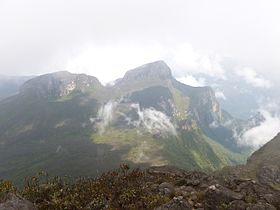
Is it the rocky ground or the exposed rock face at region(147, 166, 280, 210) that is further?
the rocky ground

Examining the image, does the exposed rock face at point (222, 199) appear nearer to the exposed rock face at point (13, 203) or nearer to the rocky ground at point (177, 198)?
the rocky ground at point (177, 198)

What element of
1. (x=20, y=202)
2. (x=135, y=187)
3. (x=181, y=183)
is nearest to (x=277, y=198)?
(x=181, y=183)

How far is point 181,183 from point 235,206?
200 ft

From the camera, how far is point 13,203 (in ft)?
501

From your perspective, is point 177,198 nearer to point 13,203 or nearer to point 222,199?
point 222,199

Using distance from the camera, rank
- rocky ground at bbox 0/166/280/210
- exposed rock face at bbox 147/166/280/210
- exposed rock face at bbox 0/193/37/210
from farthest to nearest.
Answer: exposed rock face at bbox 0/193/37/210 → rocky ground at bbox 0/166/280/210 → exposed rock face at bbox 147/166/280/210

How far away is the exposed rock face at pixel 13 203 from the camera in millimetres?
149938

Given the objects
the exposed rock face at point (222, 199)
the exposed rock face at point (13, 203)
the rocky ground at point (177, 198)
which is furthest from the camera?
the exposed rock face at point (13, 203)

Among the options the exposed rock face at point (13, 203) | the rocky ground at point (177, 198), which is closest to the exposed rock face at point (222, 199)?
the rocky ground at point (177, 198)

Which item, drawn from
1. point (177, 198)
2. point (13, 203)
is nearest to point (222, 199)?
point (177, 198)

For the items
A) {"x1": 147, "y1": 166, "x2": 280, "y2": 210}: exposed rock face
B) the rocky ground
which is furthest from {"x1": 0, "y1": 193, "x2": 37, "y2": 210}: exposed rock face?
{"x1": 147, "y1": 166, "x2": 280, "y2": 210}: exposed rock face

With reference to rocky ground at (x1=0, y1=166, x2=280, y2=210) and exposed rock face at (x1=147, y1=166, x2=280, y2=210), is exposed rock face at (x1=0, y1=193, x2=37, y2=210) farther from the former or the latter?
exposed rock face at (x1=147, y1=166, x2=280, y2=210)

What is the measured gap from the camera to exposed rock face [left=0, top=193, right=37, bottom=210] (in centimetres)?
14994

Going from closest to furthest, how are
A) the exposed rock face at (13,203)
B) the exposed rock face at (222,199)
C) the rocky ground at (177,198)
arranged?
the exposed rock face at (222,199), the rocky ground at (177,198), the exposed rock face at (13,203)
